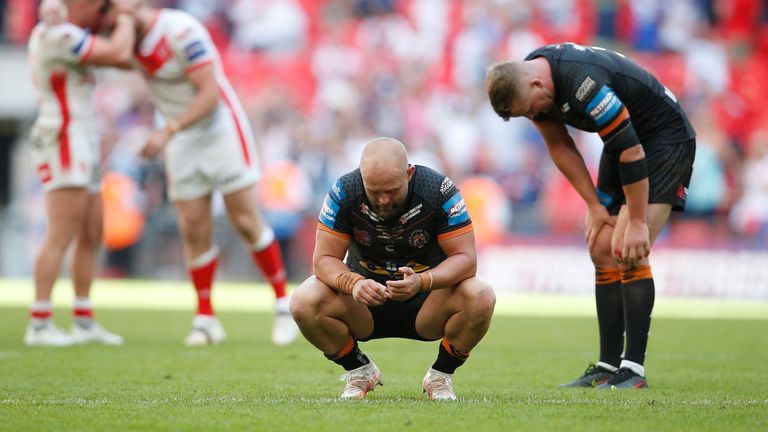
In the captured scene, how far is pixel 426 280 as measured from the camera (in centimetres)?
548

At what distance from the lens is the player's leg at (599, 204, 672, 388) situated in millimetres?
6551

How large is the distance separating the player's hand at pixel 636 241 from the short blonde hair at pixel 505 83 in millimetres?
1010

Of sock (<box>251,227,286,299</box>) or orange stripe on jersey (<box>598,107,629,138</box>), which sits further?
sock (<box>251,227,286,299</box>)

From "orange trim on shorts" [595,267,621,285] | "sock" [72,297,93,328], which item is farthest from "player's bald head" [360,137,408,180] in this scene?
"sock" [72,297,93,328]

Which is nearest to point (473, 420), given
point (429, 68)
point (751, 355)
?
point (751, 355)

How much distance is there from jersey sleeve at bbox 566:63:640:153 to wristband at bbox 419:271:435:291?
4.62 ft

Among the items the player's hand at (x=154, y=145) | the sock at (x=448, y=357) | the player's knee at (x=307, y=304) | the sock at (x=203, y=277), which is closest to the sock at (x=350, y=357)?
the player's knee at (x=307, y=304)

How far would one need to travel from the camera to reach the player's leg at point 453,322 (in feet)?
18.3

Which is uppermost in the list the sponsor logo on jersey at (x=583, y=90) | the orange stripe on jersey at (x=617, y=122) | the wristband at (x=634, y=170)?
the sponsor logo on jersey at (x=583, y=90)

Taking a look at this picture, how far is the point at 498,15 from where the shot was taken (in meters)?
22.7

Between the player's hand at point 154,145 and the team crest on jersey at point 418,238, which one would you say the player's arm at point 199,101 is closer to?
the player's hand at point 154,145

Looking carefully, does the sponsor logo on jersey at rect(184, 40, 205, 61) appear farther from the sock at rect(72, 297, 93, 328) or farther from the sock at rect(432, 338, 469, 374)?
the sock at rect(432, 338, 469, 374)

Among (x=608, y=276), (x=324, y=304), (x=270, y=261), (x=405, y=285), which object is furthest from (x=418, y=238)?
(x=270, y=261)

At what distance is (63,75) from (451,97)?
13100 millimetres
